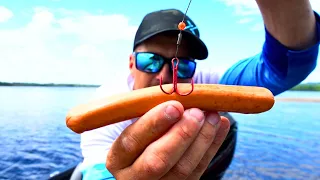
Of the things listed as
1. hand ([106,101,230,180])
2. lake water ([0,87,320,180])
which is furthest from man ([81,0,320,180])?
lake water ([0,87,320,180])

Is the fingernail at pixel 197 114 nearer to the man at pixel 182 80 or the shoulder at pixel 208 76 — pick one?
the man at pixel 182 80

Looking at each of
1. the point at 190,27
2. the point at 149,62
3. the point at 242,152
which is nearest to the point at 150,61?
the point at 149,62

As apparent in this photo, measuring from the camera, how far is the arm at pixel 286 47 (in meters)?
2.62

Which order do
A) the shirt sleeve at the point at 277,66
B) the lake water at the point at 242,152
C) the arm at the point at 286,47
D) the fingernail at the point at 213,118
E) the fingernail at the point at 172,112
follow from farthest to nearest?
the lake water at the point at 242,152 → the shirt sleeve at the point at 277,66 → the arm at the point at 286,47 → the fingernail at the point at 213,118 → the fingernail at the point at 172,112

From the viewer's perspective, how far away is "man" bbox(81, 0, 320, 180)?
215cm

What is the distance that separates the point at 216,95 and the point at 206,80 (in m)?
3.22

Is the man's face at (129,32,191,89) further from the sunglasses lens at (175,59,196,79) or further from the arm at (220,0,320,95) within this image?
the arm at (220,0,320,95)

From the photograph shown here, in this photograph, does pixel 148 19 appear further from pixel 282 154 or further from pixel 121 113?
pixel 282 154

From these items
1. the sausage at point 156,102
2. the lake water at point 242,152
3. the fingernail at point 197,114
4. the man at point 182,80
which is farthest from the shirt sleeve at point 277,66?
the lake water at point 242,152

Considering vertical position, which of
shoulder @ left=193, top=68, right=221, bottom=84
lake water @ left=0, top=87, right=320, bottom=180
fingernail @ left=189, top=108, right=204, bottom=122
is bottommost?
lake water @ left=0, top=87, right=320, bottom=180

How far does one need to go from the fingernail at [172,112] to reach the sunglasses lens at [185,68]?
1.68 m

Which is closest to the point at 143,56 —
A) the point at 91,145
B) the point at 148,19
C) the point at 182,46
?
the point at 182,46

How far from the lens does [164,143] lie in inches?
84.7

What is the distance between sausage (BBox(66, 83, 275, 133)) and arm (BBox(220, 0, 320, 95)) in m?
0.87
